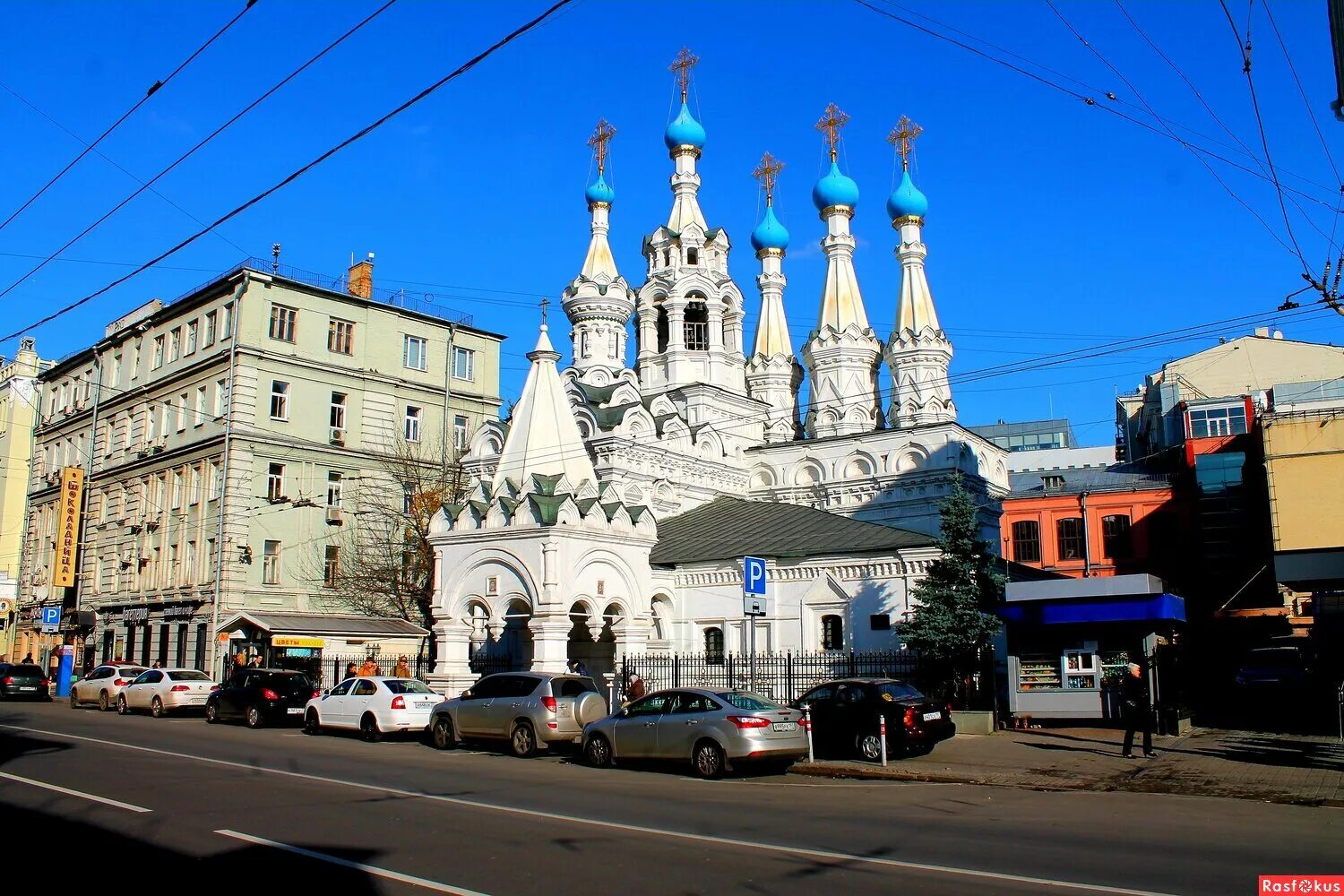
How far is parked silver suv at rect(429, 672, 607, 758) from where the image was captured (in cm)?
1898

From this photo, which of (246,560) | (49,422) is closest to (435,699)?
(246,560)

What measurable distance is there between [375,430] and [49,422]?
2077cm

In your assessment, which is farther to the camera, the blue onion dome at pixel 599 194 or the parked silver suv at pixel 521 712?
the blue onion dome at pixel 599 194

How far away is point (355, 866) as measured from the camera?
8.70 meters

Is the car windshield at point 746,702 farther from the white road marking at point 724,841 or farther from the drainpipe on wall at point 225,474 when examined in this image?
the drainpipe on wall at point 225,474

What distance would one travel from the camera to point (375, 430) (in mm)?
43500

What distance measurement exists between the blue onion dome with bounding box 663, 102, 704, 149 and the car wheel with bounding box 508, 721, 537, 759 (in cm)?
3739

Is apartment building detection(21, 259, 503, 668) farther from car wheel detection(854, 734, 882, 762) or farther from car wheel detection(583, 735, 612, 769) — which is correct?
car wheel detection(854, 734, 882, 762)

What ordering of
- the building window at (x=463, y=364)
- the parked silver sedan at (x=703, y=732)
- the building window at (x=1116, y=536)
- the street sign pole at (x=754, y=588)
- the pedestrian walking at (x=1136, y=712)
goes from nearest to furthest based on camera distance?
the parked silver sedan at (x=703, y=732) < the pedestrian walking at (x=1136, y=712) < the street sign pole at (x=754, y=588) < the building window at (x=1116, y=536) < the building window at (x=463, y=364)

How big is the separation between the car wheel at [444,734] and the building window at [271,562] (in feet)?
71.6

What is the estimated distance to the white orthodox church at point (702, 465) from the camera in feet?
91.8

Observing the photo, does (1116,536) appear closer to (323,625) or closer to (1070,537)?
(1070,537)

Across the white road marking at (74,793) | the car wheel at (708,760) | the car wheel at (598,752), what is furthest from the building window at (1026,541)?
the white road marking at (74,793)

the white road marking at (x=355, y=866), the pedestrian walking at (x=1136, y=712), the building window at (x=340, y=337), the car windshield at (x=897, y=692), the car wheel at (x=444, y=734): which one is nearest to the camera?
the white road marking at (x=355, y=866)
